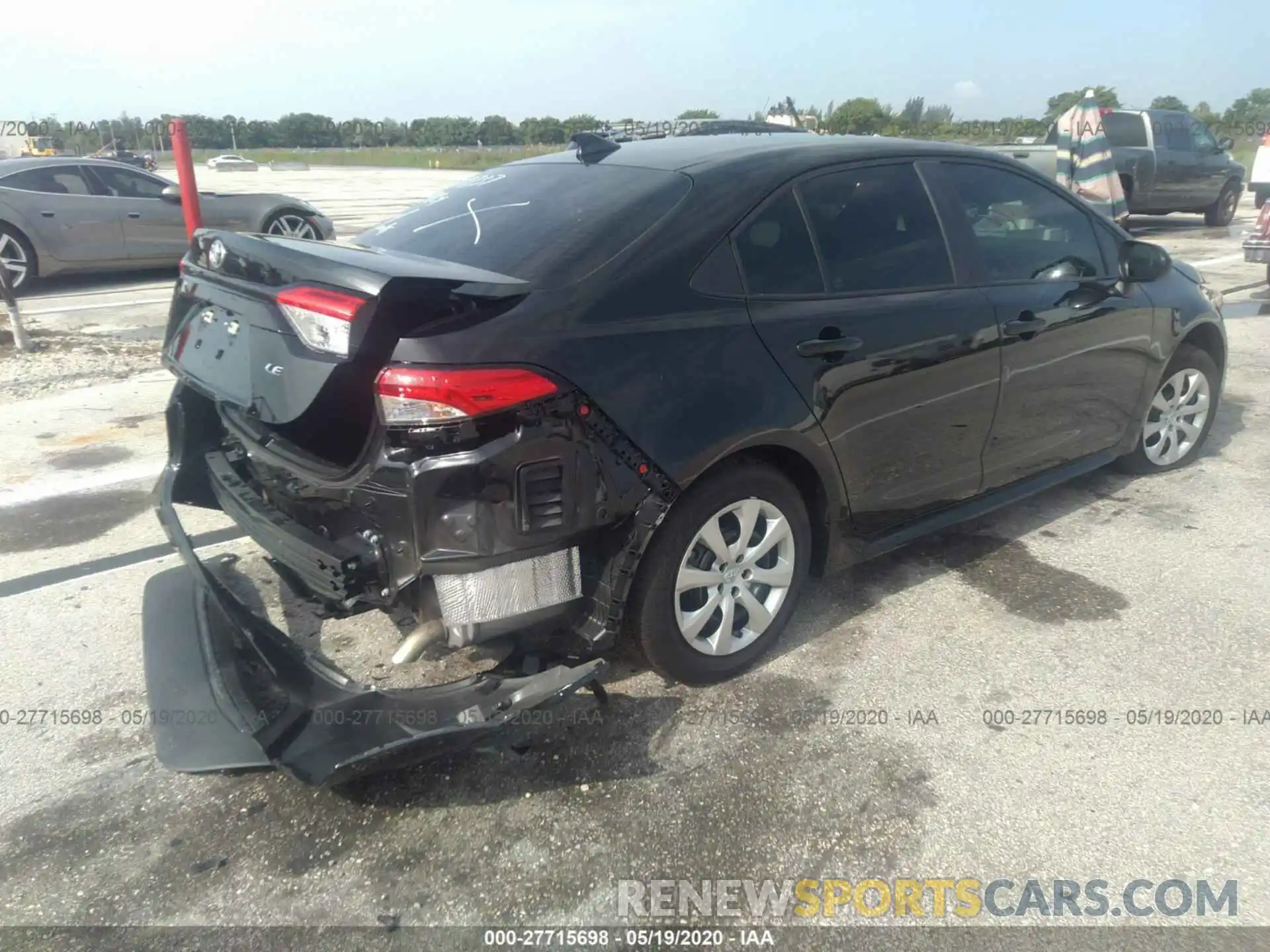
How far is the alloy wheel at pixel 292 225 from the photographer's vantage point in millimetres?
11352

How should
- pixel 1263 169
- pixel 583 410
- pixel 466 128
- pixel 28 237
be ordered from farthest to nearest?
pixel 466 128 < pixel 1263 169 < pixel 28 237 < pixel 583 410

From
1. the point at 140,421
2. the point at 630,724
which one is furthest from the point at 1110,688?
the point at 140,421

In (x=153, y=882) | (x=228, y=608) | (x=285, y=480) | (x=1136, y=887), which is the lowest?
(x=1136, y=887)

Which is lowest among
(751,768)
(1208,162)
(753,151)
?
(751,768)

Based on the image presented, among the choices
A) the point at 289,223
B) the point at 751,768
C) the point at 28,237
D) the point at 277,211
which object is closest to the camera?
the point at 751,768

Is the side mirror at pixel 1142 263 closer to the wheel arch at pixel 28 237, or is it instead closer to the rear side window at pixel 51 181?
the wheel arch at pixel 28 237

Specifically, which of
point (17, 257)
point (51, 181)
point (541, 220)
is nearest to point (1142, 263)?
point (541, 220)

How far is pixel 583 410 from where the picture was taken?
257 centimetres

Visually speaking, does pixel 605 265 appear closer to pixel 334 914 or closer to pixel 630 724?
pixel 630 724

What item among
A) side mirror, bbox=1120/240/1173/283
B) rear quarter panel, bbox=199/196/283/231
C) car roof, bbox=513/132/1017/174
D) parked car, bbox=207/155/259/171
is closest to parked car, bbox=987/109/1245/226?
rear quarter panel, bbox=199/196/283/231

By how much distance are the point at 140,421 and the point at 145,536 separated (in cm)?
194

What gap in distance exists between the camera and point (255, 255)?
2.84m

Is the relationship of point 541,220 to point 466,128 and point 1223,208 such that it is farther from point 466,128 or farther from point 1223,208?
point 466,128

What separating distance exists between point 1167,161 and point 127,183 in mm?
15788
